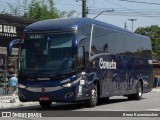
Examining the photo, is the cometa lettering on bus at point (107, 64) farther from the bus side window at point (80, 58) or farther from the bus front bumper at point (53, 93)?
the bus front bumper at point (53, 93)

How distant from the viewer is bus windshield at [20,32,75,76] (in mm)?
18636

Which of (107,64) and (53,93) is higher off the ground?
(107,64)

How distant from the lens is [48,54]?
61.8 ft

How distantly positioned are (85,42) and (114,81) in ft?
14.3

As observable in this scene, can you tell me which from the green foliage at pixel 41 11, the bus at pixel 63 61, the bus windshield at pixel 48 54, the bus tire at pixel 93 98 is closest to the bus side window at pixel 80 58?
the bus at pixel 63 61

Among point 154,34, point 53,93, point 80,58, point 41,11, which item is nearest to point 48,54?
point 80,58

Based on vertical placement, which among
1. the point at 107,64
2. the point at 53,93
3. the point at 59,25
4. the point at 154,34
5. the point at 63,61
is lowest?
the point at 53,93

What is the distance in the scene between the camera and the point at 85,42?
19578mm

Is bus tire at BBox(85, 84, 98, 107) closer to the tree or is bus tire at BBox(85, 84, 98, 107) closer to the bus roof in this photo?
the bus roof

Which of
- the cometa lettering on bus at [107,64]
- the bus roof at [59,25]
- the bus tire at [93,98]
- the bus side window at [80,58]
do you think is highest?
the bus roof at [59,25]

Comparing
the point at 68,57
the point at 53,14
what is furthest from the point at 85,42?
the point at 53,14

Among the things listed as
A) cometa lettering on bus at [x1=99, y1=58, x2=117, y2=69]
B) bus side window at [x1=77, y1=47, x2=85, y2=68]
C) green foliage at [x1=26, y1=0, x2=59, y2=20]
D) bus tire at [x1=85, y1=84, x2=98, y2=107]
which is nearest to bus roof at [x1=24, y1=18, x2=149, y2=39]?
bus side window at [x1=77, y1=47, x2=85, y2=68]

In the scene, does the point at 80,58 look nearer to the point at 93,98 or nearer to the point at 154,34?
the point at 93,98

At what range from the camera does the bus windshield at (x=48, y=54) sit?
18636 millimetres
